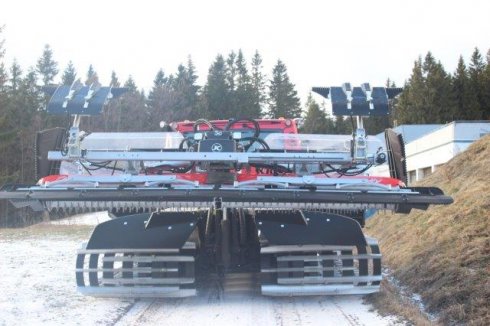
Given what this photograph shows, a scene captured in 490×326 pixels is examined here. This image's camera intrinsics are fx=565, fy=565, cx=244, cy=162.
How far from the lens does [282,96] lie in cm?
A: 7331

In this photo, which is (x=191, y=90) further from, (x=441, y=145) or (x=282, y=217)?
(x=282, y=217)

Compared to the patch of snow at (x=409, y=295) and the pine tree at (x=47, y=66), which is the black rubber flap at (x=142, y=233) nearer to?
the patch of snow at (x=409, y=295)

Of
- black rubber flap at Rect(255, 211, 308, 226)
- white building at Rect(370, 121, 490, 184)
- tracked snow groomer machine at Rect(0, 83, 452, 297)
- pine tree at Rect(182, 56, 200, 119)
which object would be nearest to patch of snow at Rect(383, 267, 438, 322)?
tracked snow groomer machine at Rect(0, 83, 452, 297)

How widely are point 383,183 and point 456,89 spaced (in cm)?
6173

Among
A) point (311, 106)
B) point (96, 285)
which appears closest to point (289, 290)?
point (96, 285)

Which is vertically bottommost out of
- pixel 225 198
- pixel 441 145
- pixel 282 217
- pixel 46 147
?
pixel 282 217

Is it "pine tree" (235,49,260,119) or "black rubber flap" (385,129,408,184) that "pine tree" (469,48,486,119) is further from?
"black rubber flap" (385,129,408,184)

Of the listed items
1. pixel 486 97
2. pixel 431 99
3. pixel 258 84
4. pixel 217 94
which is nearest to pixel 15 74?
pixel 217 94

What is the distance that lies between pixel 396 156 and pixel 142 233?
3.00 metres

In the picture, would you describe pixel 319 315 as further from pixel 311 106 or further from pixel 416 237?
pixel 311 106

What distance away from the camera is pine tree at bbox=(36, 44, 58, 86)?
6331cm

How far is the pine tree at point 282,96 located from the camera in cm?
7265

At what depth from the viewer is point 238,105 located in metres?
63.5

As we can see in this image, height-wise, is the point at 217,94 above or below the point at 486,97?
above
